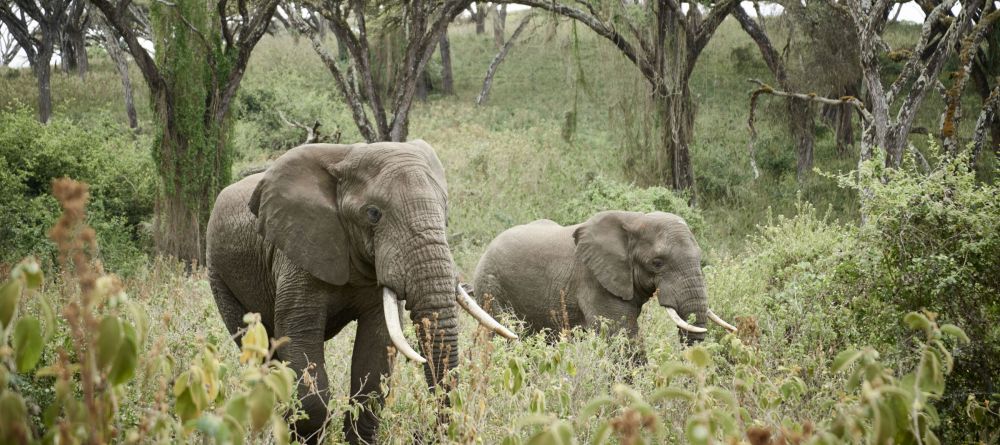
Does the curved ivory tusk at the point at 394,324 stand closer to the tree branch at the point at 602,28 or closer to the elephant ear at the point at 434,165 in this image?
the elephant ear at the point at 434,165

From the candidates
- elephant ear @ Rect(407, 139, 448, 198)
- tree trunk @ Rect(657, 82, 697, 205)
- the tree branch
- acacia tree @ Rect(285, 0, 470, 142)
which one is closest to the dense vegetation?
tree trunk @ Rect(657, 82, 697, 205)

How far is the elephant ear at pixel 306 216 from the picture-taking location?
5.80 meters

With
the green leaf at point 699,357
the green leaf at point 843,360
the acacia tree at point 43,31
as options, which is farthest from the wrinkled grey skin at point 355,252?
the acacia tree at point 43,31

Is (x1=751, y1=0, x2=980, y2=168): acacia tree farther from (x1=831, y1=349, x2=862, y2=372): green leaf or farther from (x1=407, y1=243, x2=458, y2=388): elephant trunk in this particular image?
(x1=831, y1=349, x2=862, y2=372): green leaf

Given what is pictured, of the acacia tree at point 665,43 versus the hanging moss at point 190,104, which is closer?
the hanging moss at point 190,104

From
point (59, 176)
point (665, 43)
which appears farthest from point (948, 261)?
point (59, 176)

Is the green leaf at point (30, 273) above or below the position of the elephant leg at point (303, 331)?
above

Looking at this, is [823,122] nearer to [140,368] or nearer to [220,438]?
[140,368]

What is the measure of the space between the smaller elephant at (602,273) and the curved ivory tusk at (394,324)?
8.06ft

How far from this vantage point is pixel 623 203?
15.5 metres

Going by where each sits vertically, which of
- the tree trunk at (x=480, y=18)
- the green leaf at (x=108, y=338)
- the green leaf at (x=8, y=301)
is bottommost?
the green leaf at (x=108, y=338)

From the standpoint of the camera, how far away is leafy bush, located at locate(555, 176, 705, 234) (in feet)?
50.8

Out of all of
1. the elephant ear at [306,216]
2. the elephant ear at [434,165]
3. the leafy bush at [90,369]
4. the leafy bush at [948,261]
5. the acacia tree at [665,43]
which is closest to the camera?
the leafy bush at [90,369]

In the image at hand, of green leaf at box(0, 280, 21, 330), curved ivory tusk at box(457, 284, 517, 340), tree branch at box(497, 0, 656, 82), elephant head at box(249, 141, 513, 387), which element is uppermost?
tree branch at box(497, 0, 656, 82)
